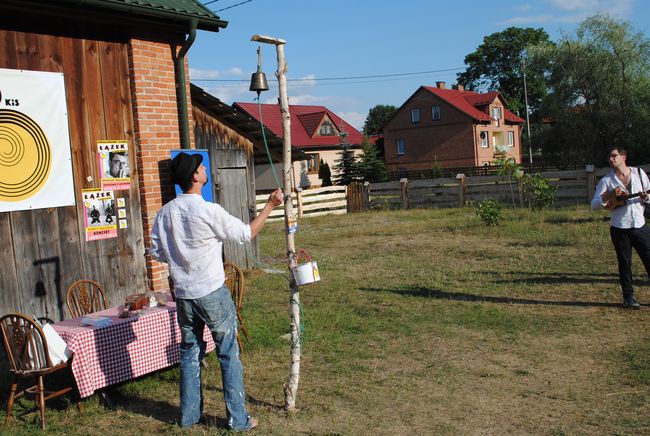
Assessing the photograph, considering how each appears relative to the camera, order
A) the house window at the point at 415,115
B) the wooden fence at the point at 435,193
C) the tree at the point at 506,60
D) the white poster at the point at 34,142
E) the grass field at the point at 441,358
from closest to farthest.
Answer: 1. the grass field at the point at 441,358
2. the white poster at the point at 34,142
3. the wooden fence at the point at 435,193
4. the house window at the point at 415,115
5. the tree at the point at 506,60

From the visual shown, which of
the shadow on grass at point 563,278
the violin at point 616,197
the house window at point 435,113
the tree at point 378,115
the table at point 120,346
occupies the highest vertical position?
the tree at point 378,115

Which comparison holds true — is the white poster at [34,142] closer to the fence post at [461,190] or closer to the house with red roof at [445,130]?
the fence post at [461,190]

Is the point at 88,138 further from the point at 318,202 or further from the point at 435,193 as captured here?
the point at 318,202

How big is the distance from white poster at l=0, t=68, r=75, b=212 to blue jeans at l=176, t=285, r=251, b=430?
2838mm

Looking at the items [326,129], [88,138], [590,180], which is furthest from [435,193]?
[326,129]

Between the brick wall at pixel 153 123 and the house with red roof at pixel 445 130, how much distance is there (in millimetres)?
43633

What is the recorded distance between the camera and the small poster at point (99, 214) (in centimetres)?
A: 691

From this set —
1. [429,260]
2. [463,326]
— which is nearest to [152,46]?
[463,326]

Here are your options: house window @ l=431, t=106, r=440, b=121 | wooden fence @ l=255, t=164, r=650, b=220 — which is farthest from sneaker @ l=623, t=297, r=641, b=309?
house window @ l=431, t=106, r=440, b=121

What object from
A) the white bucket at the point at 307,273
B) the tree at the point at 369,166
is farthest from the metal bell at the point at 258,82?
the tree at the point at 369,166

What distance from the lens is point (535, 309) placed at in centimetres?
785

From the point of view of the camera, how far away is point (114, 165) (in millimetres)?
7137

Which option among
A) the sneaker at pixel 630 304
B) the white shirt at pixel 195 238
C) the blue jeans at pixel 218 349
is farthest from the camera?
the sneaker at pixel 630 304

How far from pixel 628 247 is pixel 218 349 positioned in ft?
17.5
